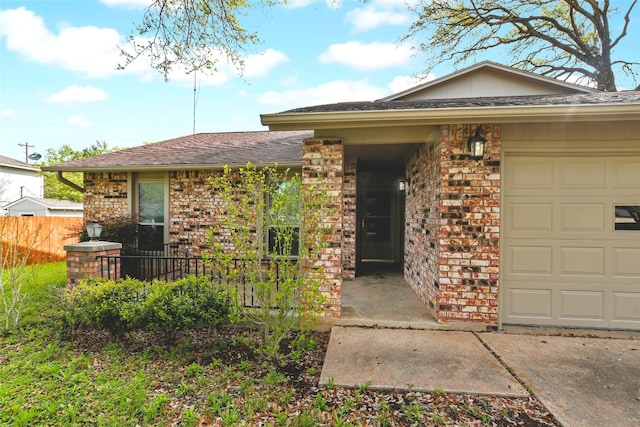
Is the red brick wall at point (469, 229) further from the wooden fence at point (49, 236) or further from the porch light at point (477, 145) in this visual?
the wooden fence at point (49, 236)

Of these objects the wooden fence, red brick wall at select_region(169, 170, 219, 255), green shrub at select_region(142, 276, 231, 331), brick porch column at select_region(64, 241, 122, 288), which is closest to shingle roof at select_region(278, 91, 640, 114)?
green shrub at select_region(142, 276, 231, 331)

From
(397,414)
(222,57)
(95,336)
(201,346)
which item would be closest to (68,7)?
(222,57)

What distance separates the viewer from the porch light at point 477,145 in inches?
140

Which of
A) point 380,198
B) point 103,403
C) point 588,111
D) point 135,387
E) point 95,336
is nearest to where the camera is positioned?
point 103,403

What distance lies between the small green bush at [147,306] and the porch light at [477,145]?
11.2 feet

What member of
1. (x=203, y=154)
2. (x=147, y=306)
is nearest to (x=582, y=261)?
(x=147, y=306)

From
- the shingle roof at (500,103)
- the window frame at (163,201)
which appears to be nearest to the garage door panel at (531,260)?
the shingle roof at (500,103)

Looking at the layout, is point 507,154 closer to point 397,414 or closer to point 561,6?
point 397,414

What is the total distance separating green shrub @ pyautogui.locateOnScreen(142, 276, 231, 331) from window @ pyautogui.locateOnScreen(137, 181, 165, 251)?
4046 millimetres

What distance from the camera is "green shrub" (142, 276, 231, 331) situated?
3.28 m

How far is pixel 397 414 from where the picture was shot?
2260mm

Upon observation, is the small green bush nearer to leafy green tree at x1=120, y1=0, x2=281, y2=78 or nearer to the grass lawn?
the grass lawn

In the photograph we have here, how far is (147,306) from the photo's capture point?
11.0 ft

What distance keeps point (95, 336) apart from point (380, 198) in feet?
22.7
